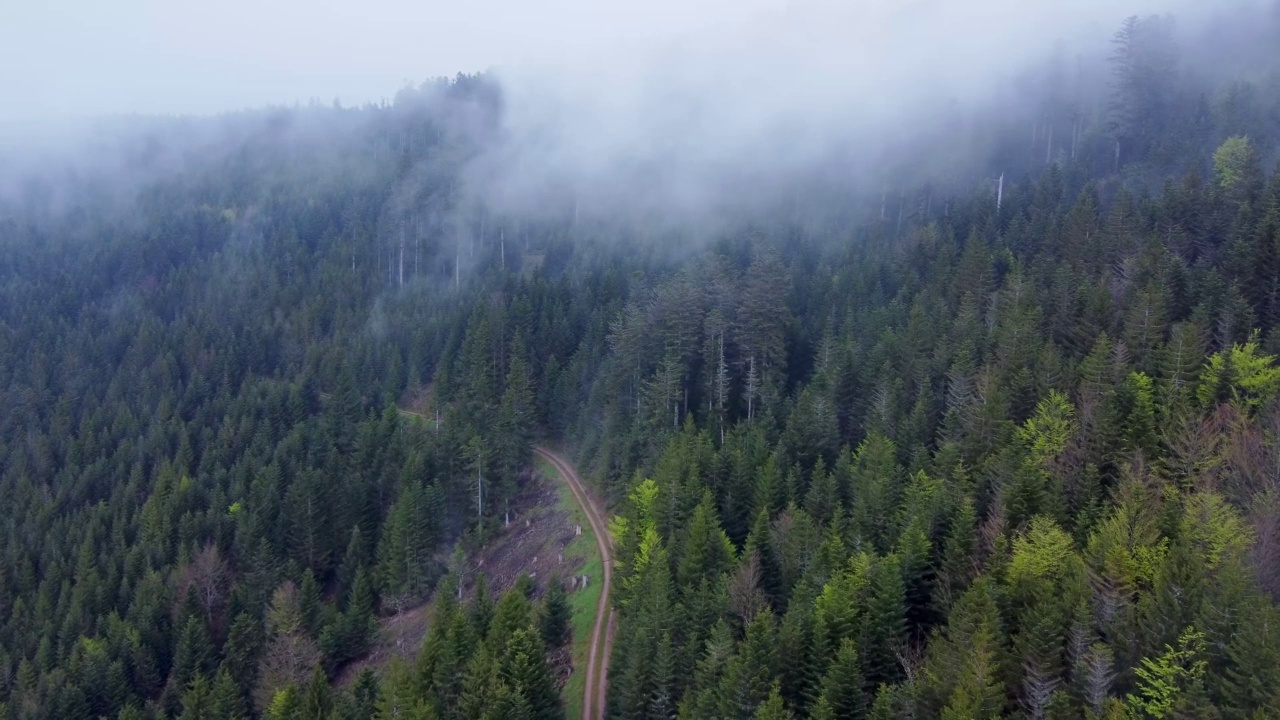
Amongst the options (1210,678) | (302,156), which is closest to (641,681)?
(1210,678)

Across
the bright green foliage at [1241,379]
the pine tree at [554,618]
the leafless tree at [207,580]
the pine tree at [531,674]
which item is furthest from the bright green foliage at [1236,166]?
the leafless tree at [207,580]

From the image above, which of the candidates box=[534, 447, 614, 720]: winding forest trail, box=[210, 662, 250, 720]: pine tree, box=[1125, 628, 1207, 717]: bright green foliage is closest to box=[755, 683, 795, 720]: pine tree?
box=[1125, 628, 1207, 717]: bright green foliage

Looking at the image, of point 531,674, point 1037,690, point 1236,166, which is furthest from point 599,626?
point 1236,166

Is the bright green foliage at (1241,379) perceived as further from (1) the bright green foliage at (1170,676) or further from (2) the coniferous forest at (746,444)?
(1) the bright green foliage at (1170,676)

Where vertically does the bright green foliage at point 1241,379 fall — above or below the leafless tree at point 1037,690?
above

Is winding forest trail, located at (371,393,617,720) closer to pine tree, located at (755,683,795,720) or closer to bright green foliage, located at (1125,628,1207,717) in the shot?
pine tree, located at (755,683,795,720)

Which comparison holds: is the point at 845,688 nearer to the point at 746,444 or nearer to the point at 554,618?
the point at 554,618

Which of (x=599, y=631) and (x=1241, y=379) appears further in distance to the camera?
(x=599, y=631)
